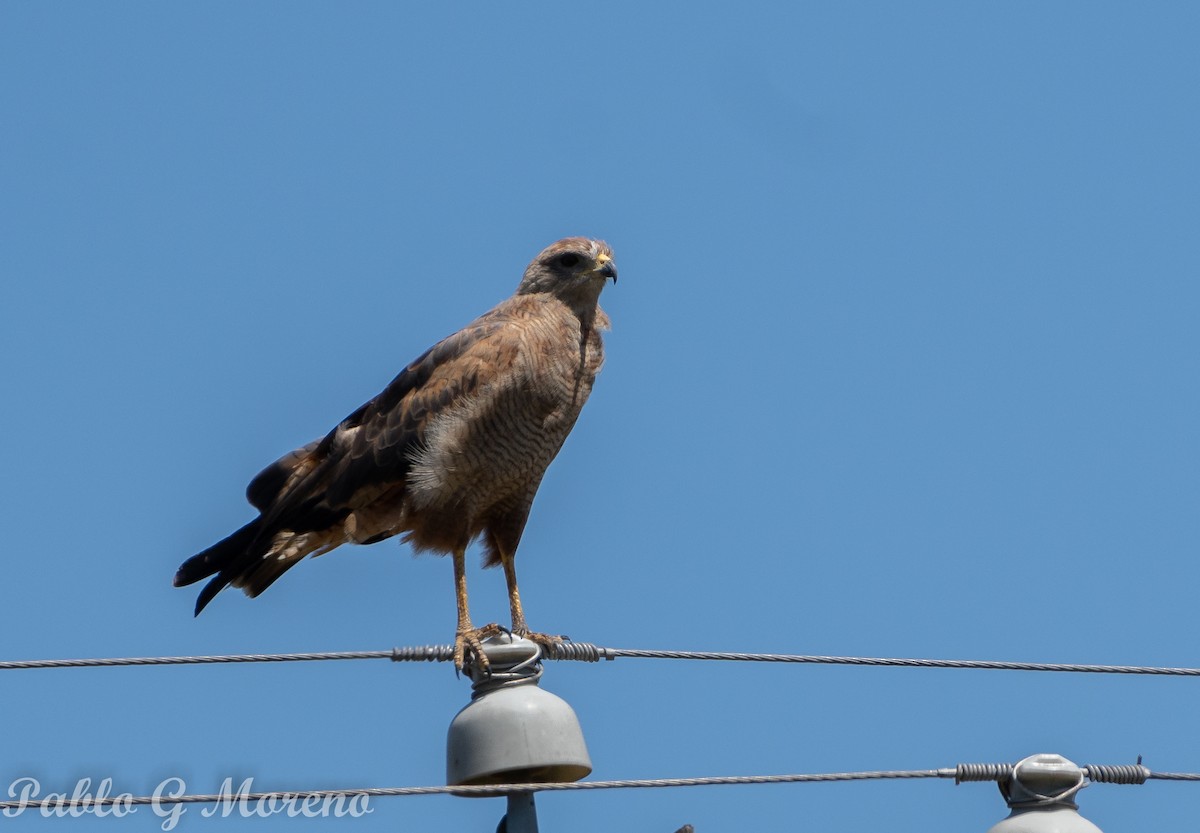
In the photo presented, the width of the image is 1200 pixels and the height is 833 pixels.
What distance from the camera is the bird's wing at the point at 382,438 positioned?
856 cm

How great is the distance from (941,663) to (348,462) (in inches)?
143

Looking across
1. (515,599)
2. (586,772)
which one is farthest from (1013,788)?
(515,599)

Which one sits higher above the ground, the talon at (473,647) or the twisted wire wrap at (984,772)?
the talon at (473,647)

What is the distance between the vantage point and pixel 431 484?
A: 8.53 metres

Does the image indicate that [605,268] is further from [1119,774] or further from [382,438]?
[1119,774]

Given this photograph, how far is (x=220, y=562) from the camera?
8.84 m

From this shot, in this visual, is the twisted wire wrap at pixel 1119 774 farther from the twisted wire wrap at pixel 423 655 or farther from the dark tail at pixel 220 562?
the dark tail at pixel 220 562

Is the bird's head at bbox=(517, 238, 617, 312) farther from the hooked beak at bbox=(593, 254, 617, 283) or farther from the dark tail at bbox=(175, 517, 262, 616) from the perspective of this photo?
the dark tail at bbox=(175, 517, 262, 616)

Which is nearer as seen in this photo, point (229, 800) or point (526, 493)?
point (229, 800)

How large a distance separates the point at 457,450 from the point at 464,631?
3.02 feet

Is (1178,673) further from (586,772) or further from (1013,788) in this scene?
(586,772)

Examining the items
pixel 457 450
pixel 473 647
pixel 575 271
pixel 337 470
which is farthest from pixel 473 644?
pixel 575 271

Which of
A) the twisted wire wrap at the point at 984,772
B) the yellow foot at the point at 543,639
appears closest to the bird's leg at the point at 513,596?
the yellow foot at the point at 543,639

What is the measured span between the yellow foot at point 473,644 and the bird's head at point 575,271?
1659 millimetres
